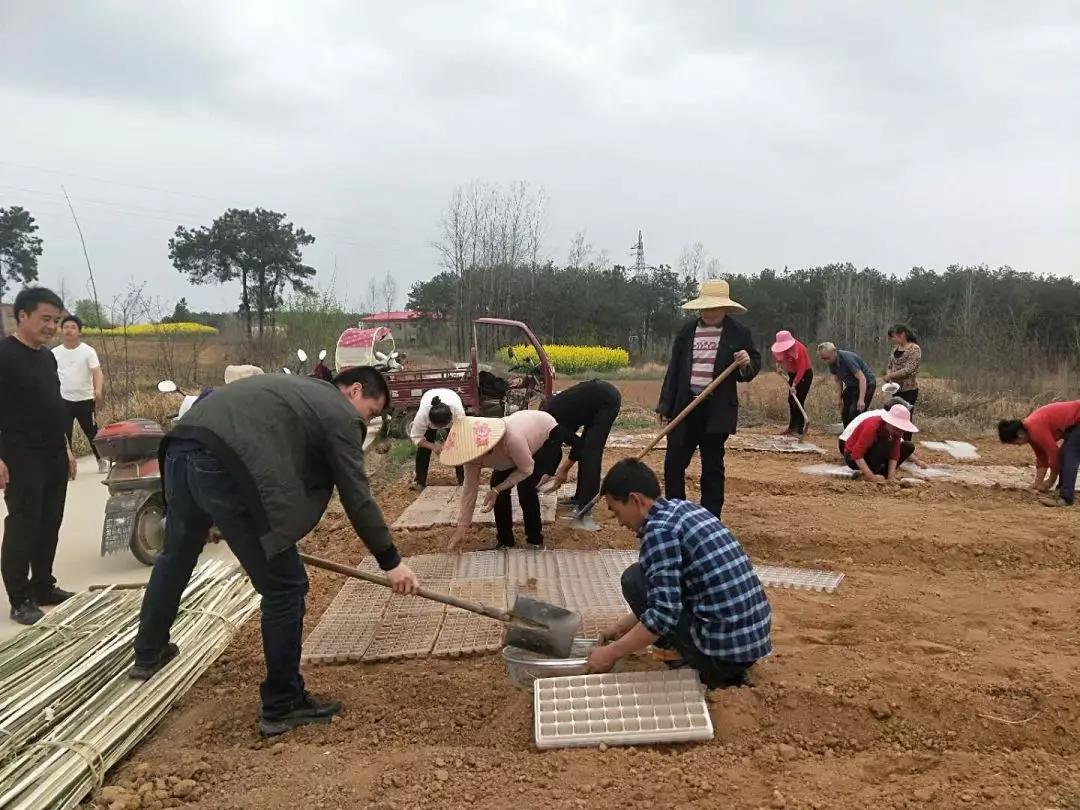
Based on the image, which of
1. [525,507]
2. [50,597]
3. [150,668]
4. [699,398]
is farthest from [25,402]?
[699,398]

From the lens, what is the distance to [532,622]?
302 cm

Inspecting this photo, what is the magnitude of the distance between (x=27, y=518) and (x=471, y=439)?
2.19 metres

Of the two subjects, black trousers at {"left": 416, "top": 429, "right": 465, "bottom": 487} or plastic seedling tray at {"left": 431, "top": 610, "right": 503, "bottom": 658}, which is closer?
plastic seedling tray at {"left": 431, "top": 610, "right": 503, "bottom": 658}

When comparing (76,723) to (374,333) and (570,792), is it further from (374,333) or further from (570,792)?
(374,333)

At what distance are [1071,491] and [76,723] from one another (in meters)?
6.65

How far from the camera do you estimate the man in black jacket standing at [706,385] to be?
4680 millimetres

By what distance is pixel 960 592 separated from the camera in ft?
13.1

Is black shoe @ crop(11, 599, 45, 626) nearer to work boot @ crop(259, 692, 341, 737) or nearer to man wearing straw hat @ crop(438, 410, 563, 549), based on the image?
work boot @ crop(259, 692, 341, 737)

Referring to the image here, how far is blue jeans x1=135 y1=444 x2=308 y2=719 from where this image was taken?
8.34 ft

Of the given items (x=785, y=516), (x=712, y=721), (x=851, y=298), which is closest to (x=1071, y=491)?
(x=785, y=516)

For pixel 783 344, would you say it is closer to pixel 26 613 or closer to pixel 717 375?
pixel 717 375

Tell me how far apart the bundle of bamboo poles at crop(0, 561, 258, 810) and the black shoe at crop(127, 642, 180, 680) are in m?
0.03

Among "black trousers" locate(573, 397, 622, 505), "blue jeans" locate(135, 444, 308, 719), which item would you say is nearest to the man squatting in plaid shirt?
"blue jeans" locate(135, 444, 308, 719)

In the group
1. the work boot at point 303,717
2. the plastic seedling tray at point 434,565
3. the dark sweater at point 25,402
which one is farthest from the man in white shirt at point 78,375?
the work boot at point 303,717
